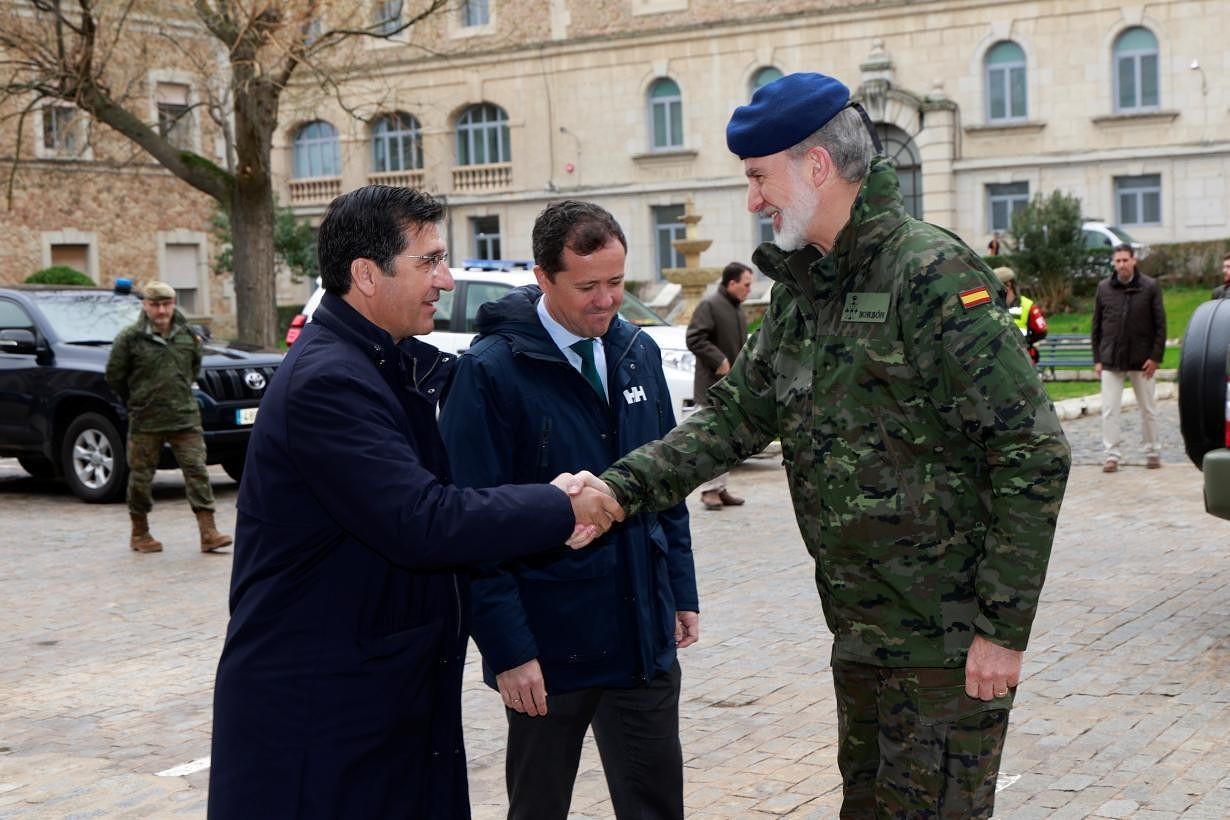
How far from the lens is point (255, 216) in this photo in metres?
22.5

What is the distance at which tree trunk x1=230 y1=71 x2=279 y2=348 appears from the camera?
72.0 ft

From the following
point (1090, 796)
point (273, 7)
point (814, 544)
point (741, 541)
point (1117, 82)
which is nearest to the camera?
point (814, 544)

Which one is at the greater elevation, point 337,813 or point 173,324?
point 173,324

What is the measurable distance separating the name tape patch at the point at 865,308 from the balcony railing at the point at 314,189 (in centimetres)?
4597

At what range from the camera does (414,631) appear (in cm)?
330

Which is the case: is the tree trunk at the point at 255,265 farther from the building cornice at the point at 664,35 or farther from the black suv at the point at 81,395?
the building cornice at the point at 664,35

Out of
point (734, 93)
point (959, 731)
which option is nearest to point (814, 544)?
point (959, 731)

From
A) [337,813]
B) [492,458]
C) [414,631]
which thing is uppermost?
[492,458]

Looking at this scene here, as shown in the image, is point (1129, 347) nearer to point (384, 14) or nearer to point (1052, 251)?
point (1052, 251)

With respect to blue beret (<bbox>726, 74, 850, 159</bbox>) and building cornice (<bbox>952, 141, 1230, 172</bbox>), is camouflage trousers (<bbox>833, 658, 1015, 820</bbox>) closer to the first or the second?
blue beret (<bbox>726, 74, 850, 159</bbox>)

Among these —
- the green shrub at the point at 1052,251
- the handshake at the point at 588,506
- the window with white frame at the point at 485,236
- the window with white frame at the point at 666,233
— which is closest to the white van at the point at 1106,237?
the green shrub at the point at 1052,251

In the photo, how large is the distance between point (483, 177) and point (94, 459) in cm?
3245

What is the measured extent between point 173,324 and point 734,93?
Result: 32.0 meters

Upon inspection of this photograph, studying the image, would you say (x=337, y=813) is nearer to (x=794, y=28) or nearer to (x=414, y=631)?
(x=414, y=631)
